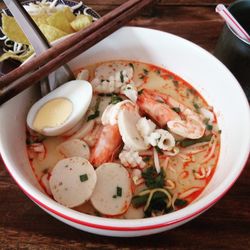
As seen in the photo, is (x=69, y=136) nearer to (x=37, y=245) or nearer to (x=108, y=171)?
(x=108, y=171)

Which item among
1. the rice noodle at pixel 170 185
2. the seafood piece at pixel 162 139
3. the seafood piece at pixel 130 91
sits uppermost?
the seafood piece at pixel 130 91

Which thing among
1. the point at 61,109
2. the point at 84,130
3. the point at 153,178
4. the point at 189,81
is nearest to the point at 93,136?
the point at 84,130

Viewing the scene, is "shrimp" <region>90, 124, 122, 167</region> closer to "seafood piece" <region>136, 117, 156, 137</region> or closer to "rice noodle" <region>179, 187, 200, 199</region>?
"seafood piece" <region>136, 117, 156, 137</region>

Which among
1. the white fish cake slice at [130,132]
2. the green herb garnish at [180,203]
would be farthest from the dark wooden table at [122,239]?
the white fish cake slice at [130,132]

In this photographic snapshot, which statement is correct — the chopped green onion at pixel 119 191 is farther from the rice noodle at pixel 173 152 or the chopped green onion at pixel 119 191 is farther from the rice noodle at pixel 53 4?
the rice noodle at pixel 53 4

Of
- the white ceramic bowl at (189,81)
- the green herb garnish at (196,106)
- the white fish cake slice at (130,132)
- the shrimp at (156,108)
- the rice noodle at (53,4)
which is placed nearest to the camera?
the white ceramic bowl at (189,81)

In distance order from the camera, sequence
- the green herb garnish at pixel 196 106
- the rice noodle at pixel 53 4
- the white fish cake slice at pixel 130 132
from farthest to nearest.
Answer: the rice noodle at pixel 53 4 → the green herb garnish at pixel 196 106 → the white fish cake slice at pixel 130 132

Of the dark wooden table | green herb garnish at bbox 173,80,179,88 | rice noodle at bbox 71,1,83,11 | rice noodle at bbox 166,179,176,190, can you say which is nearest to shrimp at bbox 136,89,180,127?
green herb garnish at bbox 173,80,179,88
